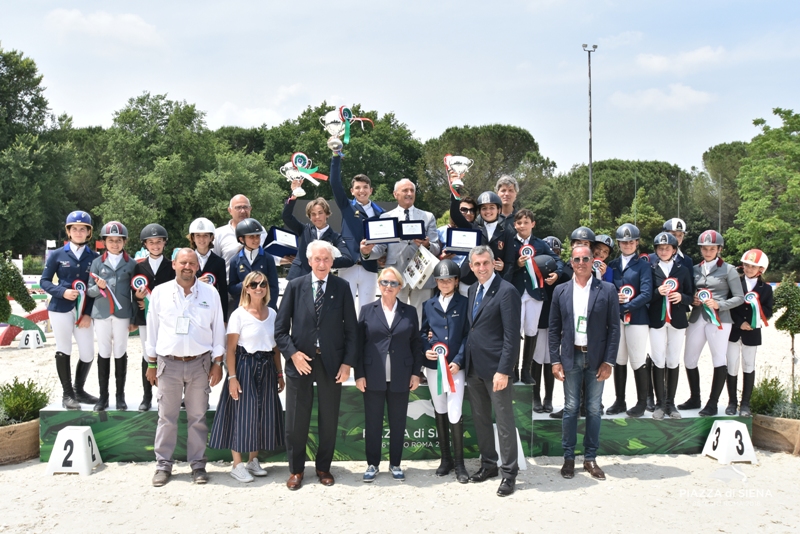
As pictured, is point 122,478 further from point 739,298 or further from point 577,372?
point 739,298

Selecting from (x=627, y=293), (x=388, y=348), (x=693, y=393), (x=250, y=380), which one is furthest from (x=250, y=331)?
(x=693, y=393)

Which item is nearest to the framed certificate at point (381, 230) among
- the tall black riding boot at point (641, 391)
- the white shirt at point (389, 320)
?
the white shirt at point (389, 320)

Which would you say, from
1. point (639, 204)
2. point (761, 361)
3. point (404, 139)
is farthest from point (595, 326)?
point (404, 139)

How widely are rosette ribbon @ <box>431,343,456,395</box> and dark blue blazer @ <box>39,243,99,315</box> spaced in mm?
3539

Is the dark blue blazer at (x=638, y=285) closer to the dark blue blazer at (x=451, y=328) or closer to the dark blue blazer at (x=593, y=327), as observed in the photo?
the dark blue blazer at (x=593, y=327)

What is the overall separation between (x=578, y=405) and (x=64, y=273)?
5.31m

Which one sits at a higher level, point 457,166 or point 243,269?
point 457,166

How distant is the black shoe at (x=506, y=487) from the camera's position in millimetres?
5453

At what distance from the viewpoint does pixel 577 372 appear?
19.1 feet

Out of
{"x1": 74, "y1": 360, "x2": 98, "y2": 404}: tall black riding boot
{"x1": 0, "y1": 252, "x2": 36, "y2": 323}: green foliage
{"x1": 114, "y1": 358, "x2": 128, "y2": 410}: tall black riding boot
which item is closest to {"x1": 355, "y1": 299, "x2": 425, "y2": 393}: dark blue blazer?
{"x1": 114, "y1": 358, "x2": 128, "y2": 410}: tall black riding boot

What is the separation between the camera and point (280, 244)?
6.88 m

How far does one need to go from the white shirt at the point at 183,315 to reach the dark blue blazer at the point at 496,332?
236 centimetres

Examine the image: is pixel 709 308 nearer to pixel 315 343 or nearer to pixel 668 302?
pixel 668 302

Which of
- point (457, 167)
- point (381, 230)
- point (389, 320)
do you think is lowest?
point (389, 320)
